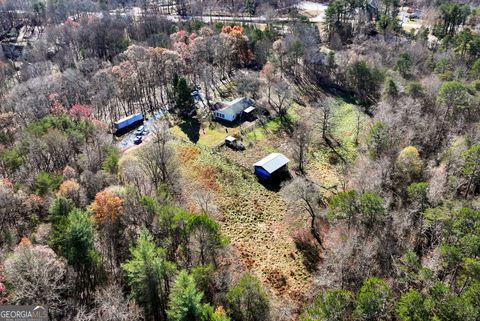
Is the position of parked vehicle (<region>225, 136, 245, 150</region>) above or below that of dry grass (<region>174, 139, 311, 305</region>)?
above

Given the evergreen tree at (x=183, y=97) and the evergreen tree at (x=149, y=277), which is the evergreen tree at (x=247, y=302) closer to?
the evergreen tree at (x=149, y=277)

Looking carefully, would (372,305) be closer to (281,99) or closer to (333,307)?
(333,307)

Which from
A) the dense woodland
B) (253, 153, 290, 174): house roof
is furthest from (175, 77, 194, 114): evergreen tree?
(253, 153, 290, 174): house roof

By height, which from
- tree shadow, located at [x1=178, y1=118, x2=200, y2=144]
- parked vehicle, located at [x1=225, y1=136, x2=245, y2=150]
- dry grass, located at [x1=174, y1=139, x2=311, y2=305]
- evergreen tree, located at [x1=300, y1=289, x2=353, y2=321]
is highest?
evergreen tree, located at [x1=300, y1=289, x2=353, y2=321]

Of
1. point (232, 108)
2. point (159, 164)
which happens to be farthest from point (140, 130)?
point (159, 164)

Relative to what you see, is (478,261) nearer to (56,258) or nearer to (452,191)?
(452,191)

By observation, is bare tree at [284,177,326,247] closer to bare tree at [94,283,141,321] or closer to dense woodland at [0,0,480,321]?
dense woodland at [0,0,480,321]

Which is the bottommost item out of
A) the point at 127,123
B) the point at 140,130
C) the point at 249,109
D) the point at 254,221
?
the point at 254,221
